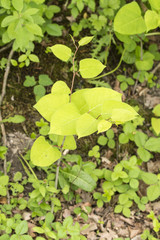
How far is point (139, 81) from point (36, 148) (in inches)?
75.4

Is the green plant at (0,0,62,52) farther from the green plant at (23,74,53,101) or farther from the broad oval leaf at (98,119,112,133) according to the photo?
the broad oval leaf at (98,119,112,133)

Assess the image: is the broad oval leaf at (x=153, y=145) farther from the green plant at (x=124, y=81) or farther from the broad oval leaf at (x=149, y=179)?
the green plant at (x=124, y=81)

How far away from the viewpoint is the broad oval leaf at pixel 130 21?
246 centimetres

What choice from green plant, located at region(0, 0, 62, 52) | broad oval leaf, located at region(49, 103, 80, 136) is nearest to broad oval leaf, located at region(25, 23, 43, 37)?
green plant, located at region(0, 0, 62, 52)

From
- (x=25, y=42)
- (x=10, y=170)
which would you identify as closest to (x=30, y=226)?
(x=10, y=170)

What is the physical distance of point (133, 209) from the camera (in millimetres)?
2729

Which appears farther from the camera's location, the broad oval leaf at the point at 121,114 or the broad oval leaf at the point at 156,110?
the broad oval leaf at the point at 156,110

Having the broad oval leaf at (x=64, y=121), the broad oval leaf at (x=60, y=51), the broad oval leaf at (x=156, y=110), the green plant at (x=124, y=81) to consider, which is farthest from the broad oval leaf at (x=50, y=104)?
the broad oval leaf at (x=156, y=110)

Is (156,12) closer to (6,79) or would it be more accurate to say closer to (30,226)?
(6,79)

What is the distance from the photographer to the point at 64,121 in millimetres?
1429

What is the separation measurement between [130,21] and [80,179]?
142 cm

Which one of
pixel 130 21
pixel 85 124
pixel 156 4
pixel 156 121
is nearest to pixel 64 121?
pixel 85 124

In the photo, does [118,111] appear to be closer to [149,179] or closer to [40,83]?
[149,179]

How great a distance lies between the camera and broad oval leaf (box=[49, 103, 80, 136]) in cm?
141
